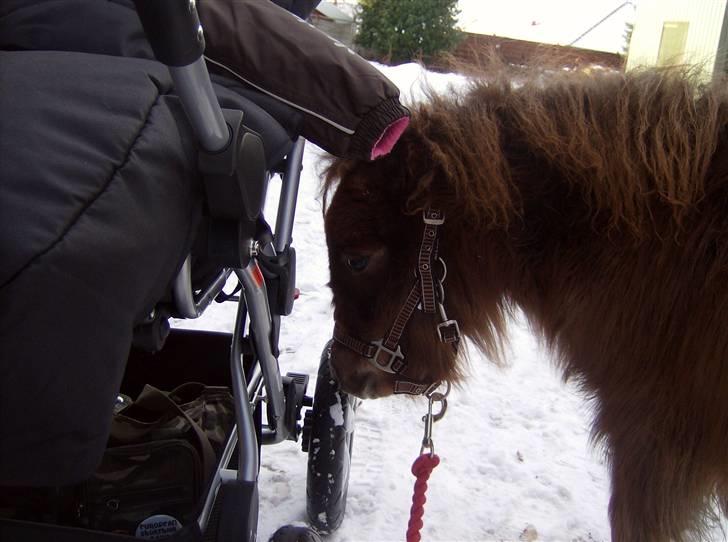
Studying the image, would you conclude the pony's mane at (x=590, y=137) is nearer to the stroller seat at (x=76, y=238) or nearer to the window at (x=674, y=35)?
the stroller seat at (x=76, y=238)

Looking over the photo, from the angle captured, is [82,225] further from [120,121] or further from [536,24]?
[536,24]

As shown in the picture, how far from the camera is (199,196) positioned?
1.20 metres

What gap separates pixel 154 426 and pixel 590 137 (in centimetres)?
153

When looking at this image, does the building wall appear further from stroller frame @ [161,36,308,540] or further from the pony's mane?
stroller frame @ [161,36,308,540]

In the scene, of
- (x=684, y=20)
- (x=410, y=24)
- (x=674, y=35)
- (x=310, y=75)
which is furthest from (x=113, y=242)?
(x=410, y=24)

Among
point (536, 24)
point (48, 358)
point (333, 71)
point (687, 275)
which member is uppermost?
point (536, 24)

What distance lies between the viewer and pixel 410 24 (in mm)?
14156

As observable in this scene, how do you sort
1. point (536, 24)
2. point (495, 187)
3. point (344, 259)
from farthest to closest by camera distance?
point (536, 24) < point (344, 259) < point (495, 187)

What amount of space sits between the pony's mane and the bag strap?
0.97 metres

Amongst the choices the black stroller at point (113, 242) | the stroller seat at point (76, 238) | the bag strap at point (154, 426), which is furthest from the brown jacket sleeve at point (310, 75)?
the bag strap at point (154, 426)

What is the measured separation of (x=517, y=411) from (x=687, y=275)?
7.07ft

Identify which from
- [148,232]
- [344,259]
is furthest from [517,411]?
[148,232]

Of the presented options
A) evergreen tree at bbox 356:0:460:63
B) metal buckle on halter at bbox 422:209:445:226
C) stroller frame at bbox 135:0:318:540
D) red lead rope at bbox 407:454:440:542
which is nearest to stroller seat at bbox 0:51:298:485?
stroller frame at bbox 135:0:318:540

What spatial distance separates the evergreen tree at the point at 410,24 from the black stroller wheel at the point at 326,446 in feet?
42.3
